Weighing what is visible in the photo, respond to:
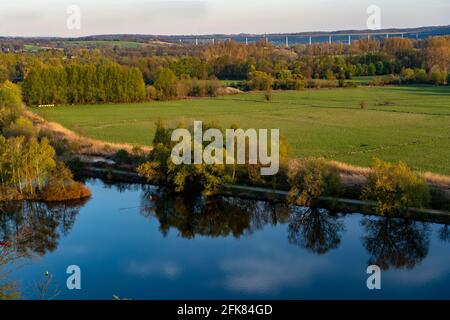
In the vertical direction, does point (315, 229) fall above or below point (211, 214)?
below

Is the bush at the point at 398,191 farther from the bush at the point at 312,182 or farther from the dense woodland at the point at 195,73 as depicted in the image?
the dense woodland at the point at 195,73

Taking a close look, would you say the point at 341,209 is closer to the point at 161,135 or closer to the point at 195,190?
the point at 195,190

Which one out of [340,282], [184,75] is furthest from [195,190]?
[184,75]

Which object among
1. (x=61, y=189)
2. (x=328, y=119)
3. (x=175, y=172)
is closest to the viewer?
(x=61, y=189)

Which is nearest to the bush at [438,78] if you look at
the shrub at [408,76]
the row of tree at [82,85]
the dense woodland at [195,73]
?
the dense woodland at [195,73]

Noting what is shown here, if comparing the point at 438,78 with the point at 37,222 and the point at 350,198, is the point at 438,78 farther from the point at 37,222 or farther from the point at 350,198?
the point at 37,222

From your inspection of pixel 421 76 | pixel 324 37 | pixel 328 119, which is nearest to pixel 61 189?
pixel 328 119
